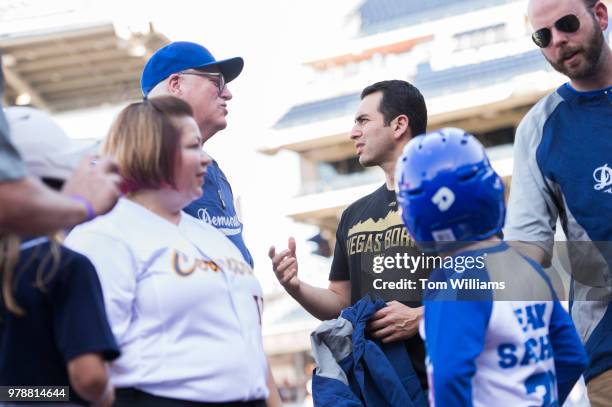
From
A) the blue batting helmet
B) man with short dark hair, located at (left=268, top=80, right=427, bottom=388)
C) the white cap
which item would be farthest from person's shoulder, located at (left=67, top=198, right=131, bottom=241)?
man with short dark hair, located at (left=268, top=80, right=427, bottom=388)

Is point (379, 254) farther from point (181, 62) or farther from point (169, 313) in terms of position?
point (169, 313)

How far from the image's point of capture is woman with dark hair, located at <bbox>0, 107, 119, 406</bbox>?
109 inches

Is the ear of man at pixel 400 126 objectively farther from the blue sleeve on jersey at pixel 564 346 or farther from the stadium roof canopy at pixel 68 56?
the stadium roof canopy at pixel 68 56

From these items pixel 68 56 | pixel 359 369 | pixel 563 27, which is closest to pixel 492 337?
pixel 359 369

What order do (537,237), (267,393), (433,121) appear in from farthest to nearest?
(433,121) < (537,237) < (267,393)

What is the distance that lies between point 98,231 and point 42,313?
1.75 ft

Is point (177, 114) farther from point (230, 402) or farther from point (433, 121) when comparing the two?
point (433, 121)

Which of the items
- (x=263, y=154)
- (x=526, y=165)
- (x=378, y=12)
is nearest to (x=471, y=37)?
(x=378, y=12)

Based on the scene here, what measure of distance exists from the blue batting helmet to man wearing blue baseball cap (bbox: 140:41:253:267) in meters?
Result: 1.51

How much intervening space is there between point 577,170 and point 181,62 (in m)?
1.90

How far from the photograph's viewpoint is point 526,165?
4363 millimetres

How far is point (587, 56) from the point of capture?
14.0 ft

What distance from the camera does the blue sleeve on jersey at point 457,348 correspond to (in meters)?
2.97

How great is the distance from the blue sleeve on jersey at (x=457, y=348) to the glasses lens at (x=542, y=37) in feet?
5.43
